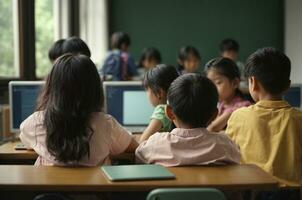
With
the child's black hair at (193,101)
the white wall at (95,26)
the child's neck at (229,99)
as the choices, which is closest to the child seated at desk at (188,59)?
the white wall at (95,26)

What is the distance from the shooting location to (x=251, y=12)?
768cm

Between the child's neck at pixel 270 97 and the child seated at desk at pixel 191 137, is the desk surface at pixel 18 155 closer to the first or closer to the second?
the child seated at desk at pixel 191 137

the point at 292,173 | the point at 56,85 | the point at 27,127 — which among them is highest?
the point at 56,85

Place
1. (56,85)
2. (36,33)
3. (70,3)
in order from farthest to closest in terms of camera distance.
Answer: (70,3) → (36,33) → (56,85)

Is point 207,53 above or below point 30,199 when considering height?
above

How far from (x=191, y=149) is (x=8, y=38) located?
2698mm

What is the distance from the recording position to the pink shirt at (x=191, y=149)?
6.47 ft

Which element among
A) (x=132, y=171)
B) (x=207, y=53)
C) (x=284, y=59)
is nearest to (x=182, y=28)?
(x=207, y=53)

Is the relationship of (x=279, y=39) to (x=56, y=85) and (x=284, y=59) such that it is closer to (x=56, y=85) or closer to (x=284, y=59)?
(x=284, y=59)

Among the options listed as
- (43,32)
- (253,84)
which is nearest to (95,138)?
(253,84)

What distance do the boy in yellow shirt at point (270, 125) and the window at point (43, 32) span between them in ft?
9.37

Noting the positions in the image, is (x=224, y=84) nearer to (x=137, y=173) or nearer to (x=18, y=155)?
(x=18, y=155)

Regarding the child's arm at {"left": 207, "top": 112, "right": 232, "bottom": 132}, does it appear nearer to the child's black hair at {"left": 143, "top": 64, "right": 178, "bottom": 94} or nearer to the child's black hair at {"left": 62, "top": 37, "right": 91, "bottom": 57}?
the child's black hair at {"left": 143, "top": 64, "right": 178, "bottom": 94}

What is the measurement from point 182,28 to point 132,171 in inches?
242
